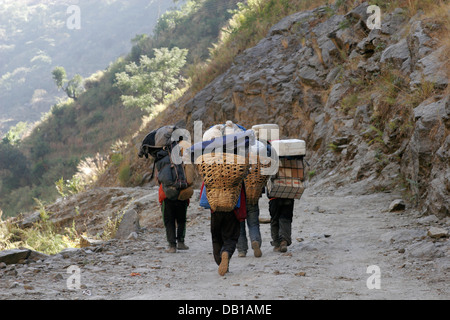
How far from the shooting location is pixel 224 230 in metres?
5.12

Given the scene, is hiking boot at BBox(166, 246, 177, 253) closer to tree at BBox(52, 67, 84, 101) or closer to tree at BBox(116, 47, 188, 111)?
tree at BBox(116, 47, 188, 111)

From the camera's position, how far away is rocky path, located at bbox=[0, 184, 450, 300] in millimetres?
4105

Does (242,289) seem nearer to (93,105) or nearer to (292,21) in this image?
(292,21)

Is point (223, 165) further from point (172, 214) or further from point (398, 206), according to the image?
point (398, 206)

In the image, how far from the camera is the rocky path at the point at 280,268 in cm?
411

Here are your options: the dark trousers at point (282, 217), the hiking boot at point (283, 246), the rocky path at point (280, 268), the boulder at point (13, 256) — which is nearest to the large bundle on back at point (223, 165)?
the rocky path at point (280, 268)

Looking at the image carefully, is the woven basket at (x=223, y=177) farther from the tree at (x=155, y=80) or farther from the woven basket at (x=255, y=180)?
the tree at (x=155, y=80)

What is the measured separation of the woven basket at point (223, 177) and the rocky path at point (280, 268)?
747 mm

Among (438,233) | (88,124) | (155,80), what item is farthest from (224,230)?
(88,124)

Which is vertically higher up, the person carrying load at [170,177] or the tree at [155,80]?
the tree at [155,80]

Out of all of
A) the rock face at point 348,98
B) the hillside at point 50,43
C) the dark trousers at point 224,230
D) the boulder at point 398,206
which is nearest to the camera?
the dark trousers at point 224,230

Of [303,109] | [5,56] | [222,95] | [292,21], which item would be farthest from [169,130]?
[5,56]

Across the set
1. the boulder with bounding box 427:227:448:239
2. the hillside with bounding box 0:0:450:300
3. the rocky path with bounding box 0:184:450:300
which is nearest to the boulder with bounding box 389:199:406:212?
the hillside with bounding box 0:0:450:300

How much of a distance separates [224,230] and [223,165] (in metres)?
0.76
